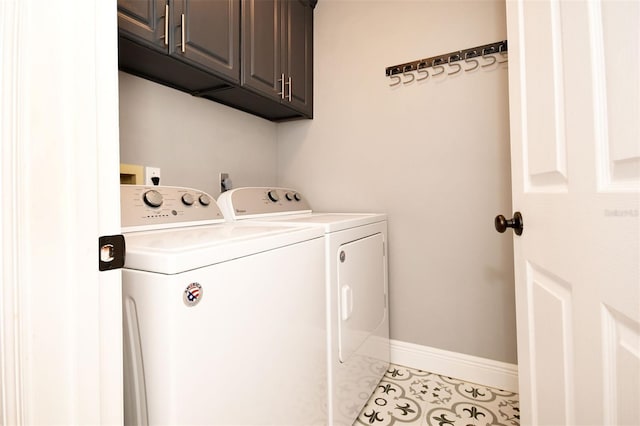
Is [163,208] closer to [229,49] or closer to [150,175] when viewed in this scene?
[150,175]

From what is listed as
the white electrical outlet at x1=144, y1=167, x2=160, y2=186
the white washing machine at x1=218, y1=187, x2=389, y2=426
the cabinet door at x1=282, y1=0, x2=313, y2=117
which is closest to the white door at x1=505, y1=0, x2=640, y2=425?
the white washing machine at x1=218, y1=187, x2=389, y2=426

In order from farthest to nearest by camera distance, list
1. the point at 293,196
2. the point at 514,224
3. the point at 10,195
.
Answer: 1. the point at 293,196
2. the point at 514,224
3. the point at 10,195

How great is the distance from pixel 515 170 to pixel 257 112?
1.63 meters

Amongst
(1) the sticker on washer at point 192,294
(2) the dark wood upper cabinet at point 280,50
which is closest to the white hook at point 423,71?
(2) the dark wood upper cabinet at point 280,50

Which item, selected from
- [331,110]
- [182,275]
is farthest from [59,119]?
[331,110]

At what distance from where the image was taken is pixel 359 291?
149 cm

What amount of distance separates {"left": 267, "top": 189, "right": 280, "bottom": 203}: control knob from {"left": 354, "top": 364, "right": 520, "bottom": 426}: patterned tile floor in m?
1.21

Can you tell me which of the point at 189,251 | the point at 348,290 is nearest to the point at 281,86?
the point at 348,290

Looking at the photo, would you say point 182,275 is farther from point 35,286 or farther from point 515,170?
point 515,170

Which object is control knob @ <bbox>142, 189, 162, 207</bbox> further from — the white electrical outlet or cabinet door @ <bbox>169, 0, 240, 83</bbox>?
cabinet door @ <bbox>169, 0, 240, 83</bbox>

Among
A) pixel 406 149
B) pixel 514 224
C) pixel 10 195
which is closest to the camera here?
pixel 10 195

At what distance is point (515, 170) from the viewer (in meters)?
0.97

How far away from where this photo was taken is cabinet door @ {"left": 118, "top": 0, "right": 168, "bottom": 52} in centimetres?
108

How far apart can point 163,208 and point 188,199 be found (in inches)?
5.7
